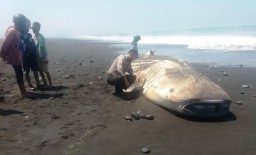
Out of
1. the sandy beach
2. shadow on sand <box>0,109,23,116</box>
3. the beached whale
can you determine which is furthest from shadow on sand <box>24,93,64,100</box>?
the beached whale

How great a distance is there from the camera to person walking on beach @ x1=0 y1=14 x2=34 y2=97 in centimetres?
838

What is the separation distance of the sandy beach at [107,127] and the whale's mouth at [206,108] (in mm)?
140

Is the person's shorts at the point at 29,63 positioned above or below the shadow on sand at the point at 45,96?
above

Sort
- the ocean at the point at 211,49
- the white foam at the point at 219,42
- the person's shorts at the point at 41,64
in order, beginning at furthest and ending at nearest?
1. the white foam at the point at 219,42
2. the ocean at the point at 211,49
3. the person's shorts at the point at 41,64

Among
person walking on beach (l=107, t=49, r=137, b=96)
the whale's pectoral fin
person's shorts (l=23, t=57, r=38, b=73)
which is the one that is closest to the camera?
the whale's pectoral fin

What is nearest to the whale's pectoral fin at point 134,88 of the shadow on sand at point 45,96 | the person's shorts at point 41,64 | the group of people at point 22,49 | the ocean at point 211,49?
the shadow on sand at point 45,96

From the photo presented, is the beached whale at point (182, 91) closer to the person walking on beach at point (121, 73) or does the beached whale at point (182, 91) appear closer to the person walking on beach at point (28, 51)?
the person walking on beach at point (121, 73)

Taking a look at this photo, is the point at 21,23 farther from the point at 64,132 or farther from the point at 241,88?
the point at 241,88

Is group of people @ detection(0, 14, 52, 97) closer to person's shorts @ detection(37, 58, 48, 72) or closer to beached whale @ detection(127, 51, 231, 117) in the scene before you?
person's shorts @ detection(37, 58, 48, 72)

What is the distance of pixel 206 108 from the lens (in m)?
6.68

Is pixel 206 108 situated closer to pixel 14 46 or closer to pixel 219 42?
pixel 14 46

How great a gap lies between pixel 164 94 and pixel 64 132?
255cm

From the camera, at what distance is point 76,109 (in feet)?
24.9

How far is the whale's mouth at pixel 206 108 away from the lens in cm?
667
